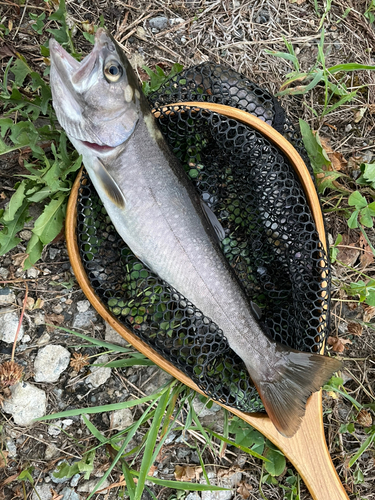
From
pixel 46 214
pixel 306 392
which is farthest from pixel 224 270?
pixel 46 214

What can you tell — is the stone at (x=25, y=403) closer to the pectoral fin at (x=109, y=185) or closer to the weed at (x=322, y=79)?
the pectoral fin at (x=109, y=185)

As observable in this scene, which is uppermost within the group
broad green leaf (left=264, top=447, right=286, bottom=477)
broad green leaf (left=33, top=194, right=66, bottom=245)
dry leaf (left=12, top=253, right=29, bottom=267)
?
broad green leaf (left=33, top=194, right=66, bottom=245)

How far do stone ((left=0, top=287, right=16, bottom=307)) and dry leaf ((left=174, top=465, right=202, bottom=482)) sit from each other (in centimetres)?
142

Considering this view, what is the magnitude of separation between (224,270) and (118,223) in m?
0.61

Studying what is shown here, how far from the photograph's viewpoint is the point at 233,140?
2.18m

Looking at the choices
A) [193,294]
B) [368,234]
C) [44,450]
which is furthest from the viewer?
[368,234]

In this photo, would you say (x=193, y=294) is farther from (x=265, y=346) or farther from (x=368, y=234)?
(x=368, y=234)

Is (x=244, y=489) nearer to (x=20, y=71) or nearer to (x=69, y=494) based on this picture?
(x=69, y=494)

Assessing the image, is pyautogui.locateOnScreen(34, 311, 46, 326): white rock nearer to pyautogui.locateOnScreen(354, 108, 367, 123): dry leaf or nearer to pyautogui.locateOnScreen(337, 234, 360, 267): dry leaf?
pyautogui.locateOnScreen(337, 234, 360, 267): dry leaf

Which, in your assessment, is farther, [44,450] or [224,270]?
[44,450]

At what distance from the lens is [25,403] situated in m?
2.42

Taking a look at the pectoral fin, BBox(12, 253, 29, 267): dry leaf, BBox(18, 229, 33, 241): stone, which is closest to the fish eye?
the pectoral fin

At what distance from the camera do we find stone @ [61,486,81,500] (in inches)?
94.6

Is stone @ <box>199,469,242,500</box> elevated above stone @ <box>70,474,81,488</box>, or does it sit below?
above
